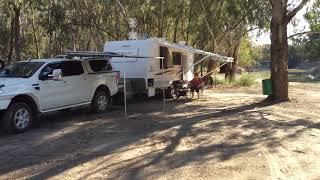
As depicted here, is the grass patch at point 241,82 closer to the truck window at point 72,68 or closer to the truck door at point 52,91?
the truck window at point 72,68

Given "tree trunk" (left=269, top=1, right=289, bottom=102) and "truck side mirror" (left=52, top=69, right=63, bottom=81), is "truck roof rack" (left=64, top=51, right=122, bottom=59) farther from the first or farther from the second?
"tree trunk" (left=269, top=1, right=289, bottom=102)

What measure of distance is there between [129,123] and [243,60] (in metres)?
38.7

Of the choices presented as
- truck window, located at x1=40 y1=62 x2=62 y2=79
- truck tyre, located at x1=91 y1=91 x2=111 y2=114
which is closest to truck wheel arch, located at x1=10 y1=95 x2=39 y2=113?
truck window, located at x1=40 y1=62 x2=62 y2=79

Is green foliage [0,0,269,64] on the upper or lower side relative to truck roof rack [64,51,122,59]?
upper

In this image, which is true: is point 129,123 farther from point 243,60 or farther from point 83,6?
point 243,60

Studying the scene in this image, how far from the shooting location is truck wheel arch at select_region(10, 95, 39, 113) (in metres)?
12.8

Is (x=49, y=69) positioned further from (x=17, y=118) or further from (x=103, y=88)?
(x=103, y=88)

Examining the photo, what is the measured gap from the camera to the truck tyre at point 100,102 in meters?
16.2

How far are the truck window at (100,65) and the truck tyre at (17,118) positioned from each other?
3.52 m

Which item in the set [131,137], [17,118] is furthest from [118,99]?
[131,137]

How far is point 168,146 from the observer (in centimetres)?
1087

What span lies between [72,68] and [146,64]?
5724mm

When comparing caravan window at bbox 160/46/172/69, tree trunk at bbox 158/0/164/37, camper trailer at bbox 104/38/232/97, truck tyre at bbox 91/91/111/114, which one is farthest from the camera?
tree trunk at bbox 158/0/164/37

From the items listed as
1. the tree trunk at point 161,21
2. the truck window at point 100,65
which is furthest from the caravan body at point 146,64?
the tree trunk at point 161,21
